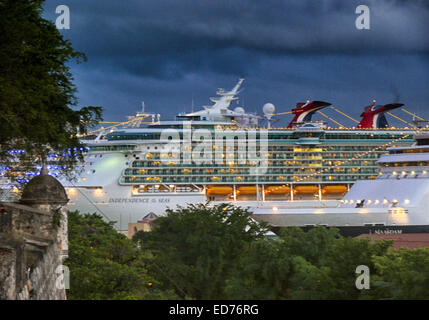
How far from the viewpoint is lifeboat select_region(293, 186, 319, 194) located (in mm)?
56875

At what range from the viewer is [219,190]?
5538 centimetres

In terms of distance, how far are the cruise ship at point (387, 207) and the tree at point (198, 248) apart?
38.5ft

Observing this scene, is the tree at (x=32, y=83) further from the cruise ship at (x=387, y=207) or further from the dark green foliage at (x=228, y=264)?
the cruise ship at (x=387, y=207)

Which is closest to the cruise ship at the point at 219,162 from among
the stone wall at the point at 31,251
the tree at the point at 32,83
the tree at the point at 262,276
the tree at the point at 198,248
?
the tree at the point at 198,248

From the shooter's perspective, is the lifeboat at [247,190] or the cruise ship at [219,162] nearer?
the cruise ship at [219,162]

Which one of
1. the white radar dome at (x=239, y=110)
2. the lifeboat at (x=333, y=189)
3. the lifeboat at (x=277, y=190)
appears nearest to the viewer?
the lifeboat at (x=277, y=190)

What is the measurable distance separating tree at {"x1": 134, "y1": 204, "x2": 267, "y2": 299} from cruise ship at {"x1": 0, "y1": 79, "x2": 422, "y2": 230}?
65.6 ft

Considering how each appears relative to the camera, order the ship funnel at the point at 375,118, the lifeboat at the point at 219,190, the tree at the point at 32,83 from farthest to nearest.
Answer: the ship funnel at the point at 375,118 < the lifeboat at the point at 219,190 < the tree at the point at 32,83

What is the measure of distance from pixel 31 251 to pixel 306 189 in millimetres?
46028

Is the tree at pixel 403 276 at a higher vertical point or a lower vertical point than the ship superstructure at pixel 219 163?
lower

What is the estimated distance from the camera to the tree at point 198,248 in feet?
82.2

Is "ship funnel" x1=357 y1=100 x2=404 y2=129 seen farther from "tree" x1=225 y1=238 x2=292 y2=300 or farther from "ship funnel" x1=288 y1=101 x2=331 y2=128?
"tree" x1=225 y1=238 x2=292 y2=300

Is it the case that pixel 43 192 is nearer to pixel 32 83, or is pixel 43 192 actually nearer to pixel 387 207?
pixel 32 83

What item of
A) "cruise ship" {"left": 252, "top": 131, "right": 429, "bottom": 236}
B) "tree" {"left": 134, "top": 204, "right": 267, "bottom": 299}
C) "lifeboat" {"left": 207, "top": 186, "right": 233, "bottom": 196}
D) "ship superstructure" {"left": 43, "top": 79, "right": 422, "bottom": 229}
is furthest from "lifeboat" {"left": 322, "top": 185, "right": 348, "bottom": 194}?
"tree" {"left": 134, "top": 204, "right": 267, "bottom": 299}
